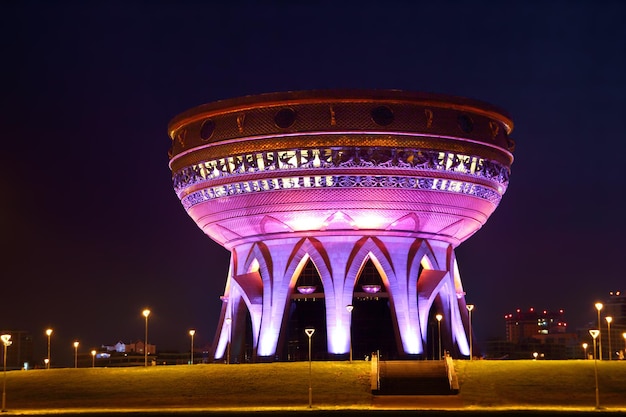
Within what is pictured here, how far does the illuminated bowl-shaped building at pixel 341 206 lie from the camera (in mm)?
66000

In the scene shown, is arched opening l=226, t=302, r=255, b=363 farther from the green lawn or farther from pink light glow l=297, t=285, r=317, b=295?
the green lawn

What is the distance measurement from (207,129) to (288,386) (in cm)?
2319

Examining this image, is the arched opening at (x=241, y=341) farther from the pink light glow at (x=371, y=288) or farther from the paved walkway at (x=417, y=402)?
the paved walkway at (x=417, y=402)

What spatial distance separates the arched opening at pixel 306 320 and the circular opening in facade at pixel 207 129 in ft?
32.5

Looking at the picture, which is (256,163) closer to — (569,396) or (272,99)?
(272,99)

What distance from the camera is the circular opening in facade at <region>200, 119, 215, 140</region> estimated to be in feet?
227

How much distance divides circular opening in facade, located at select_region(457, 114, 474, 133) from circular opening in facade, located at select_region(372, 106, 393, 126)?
15.3ft

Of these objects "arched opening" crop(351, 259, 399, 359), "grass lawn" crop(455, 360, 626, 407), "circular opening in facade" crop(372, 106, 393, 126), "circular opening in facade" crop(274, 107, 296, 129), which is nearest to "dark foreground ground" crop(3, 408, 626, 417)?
"grass lawn" crop(455, 360, 626, 407)

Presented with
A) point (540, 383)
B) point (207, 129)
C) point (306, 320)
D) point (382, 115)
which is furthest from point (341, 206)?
point (540, 383)

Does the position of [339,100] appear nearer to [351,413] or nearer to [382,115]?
[382,115]

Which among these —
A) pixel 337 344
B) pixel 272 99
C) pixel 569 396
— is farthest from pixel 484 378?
pixel 272 99

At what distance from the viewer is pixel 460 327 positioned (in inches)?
2926

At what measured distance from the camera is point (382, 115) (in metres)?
66.1

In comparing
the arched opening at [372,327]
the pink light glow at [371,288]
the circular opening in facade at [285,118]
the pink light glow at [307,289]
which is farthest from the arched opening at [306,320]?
the circular opening in facade at [285,118]
